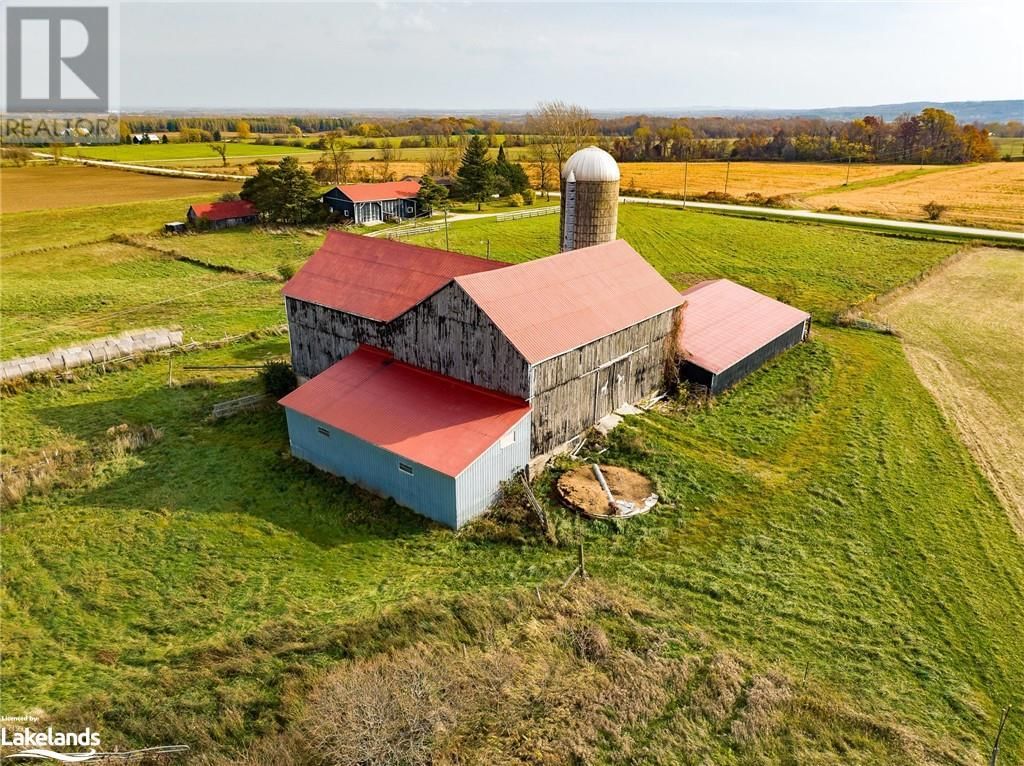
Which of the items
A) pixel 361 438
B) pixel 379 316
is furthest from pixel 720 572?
pixel 379 316

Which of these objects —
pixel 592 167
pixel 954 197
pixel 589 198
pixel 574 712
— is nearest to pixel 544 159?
pixel 954 197

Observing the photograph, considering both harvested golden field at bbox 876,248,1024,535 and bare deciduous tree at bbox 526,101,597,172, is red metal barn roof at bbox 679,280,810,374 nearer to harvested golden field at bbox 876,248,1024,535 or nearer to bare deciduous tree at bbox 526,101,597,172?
harvested golden field at bbox 876,248,1024,535

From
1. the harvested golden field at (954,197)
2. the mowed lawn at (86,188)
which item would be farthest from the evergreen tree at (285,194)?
the harvested golden field at (954,197)

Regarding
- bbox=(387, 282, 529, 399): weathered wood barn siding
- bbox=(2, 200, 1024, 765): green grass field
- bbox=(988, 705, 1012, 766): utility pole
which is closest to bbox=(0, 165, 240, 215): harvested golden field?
bbox=(2, 200, 1024, 765): green grass field

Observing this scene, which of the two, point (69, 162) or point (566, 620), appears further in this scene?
point (69, 162)

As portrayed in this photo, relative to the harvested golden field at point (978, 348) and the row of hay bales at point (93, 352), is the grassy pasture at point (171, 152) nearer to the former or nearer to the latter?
the row of hay bales at point (93, 352)

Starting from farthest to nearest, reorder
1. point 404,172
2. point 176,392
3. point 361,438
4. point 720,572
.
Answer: point 404,172
point 176,392
point 361,438
point 720,572

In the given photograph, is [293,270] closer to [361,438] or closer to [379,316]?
[379,316]

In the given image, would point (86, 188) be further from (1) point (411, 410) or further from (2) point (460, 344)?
(1) point (411, 410)
